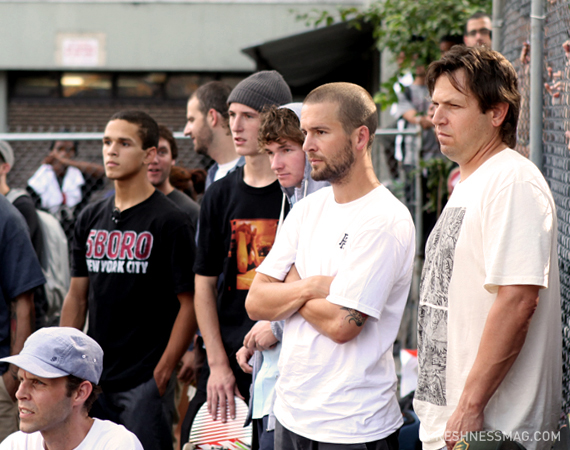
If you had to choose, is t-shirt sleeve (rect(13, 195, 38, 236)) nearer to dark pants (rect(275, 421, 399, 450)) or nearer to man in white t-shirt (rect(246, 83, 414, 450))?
man in white t-shirt (rect(246, 83, 414, 450))

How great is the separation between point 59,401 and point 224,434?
92 centimetres

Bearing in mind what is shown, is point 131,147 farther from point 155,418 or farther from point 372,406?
point 372,406

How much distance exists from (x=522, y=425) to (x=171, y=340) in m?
2.34

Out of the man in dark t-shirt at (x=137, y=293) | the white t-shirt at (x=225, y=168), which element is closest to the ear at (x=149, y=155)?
the man in dark t-shirt at (x=137, y=293)

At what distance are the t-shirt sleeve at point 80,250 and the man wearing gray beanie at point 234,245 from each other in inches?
36.5

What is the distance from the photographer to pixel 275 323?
10.5ft

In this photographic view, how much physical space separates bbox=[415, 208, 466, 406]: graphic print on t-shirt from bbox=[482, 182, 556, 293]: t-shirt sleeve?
0.54 feet

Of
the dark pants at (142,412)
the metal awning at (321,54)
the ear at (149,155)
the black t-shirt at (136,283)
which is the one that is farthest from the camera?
the metal awning at (321,54)

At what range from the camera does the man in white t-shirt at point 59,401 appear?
10.1 feet

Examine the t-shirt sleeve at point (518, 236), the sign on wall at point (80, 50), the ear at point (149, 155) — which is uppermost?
the sign on wall at point (80, 50)

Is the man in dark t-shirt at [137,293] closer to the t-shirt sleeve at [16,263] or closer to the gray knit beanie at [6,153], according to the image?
the t-shirt sleeve at [16,263]

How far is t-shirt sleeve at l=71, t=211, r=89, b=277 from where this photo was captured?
4.39 m

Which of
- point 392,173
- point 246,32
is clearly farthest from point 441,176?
point 246,32

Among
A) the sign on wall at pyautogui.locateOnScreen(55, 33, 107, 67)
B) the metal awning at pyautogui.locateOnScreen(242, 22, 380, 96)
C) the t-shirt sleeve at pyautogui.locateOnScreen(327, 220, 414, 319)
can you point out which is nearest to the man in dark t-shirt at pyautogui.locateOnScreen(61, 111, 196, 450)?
the t-shirt sleeve at pyautogui.locateOnScreen(327, 220, 414, 319)
